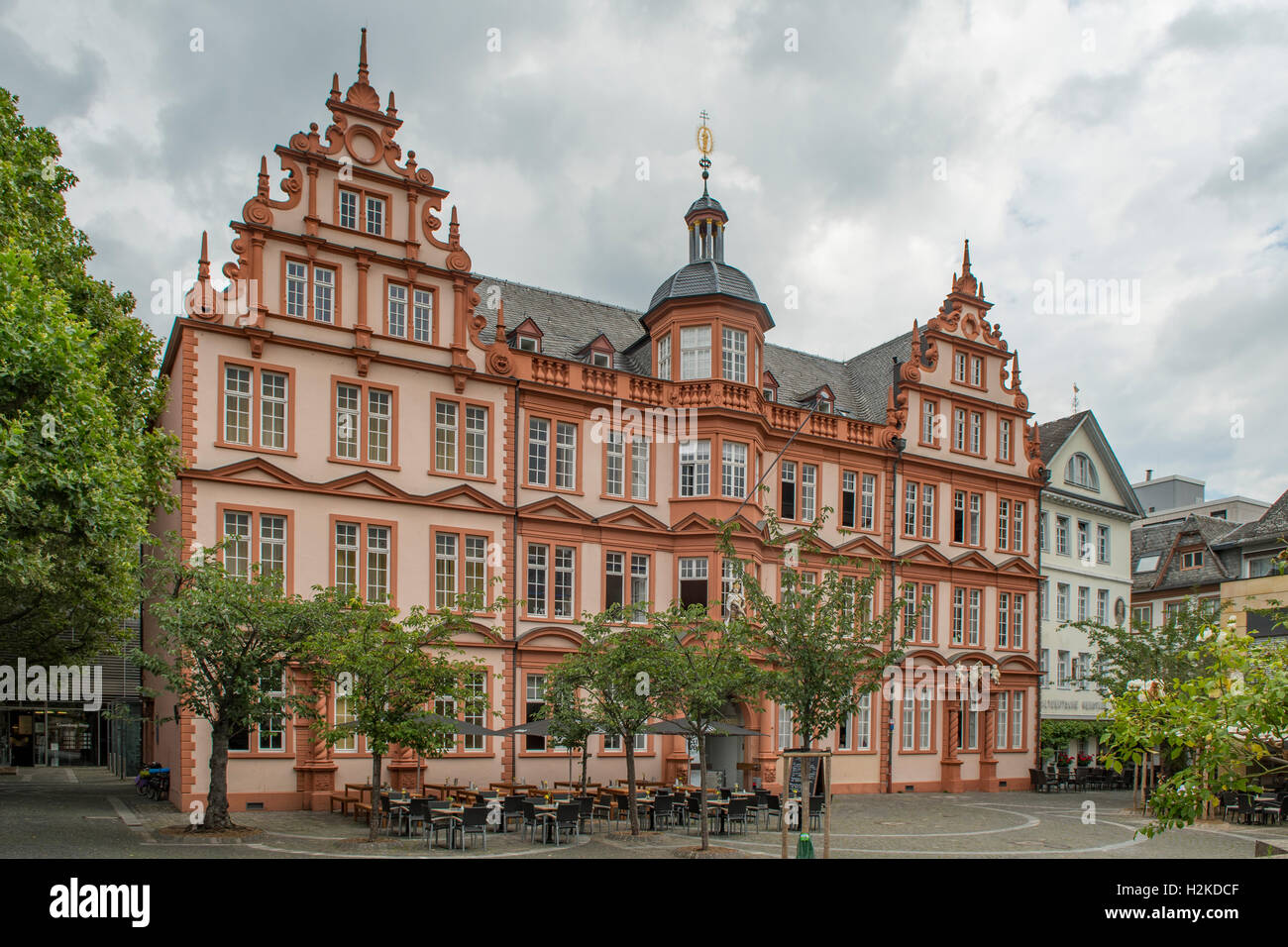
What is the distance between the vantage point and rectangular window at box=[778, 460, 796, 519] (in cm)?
3959

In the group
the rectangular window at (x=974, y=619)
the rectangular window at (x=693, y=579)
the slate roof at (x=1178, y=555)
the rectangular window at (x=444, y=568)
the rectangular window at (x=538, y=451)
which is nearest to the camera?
the rectangular window at (x=444, y=568)

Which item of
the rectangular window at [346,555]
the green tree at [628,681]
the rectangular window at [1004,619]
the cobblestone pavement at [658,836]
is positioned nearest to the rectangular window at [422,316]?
the rectangular window at [346,555]

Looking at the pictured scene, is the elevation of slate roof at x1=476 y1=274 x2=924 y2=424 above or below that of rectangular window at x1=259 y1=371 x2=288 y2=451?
above

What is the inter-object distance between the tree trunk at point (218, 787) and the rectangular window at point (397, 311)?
42.6 feet

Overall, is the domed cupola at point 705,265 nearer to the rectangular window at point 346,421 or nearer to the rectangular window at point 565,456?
the rectangular window at point 565,456

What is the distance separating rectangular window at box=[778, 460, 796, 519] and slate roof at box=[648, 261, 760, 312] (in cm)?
595

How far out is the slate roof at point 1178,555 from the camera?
5597 cm

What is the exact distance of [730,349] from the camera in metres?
38.5

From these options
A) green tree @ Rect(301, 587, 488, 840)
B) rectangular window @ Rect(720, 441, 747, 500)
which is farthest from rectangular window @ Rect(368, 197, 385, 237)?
green tree @ Rect(301, 587, 488, 840)

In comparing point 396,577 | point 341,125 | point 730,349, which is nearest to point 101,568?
point 396,577

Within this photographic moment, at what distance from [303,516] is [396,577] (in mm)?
3114

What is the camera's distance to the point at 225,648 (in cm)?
2295

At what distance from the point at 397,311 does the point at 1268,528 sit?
4097cm

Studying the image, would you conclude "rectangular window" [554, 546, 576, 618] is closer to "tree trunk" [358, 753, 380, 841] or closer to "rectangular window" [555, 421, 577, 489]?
"rectangular window" [555, 421, 577, 489]
